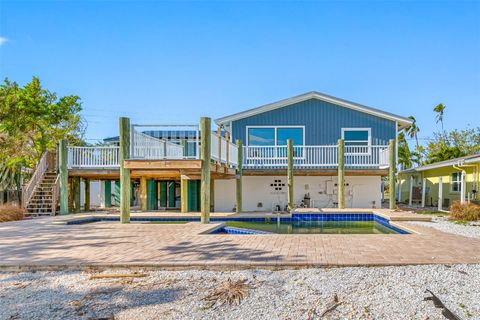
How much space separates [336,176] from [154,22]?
985cm

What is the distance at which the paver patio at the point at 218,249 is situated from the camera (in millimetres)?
5020

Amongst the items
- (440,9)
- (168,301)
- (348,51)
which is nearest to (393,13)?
(440,9)

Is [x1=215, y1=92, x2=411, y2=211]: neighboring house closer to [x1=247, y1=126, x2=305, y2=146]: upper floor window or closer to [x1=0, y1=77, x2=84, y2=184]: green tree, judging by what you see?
[x1=247, y1=126, x2=305, y2=146]: upper floor window

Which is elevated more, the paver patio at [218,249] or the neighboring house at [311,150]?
the neighboring house at [311,150]

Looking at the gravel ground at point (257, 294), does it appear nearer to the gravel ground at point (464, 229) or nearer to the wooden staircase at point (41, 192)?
the gravel ground at point (464, 229)

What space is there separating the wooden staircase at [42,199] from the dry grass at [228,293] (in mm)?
10717

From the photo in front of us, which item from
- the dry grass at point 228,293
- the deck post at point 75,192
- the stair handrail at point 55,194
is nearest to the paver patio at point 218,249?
the dry grass at point 228,293

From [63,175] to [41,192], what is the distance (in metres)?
1.17

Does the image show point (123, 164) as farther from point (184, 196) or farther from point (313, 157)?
point (313, 157)

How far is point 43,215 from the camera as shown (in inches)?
498

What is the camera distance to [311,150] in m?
15.0

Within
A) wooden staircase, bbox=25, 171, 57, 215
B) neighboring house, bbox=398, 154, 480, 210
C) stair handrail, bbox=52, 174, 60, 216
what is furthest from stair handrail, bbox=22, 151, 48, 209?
neighboring house, bbox=398, 154, 480, 210

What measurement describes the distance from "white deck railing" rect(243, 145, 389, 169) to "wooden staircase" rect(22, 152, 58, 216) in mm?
7473

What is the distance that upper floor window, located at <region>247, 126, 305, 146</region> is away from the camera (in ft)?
53.2
